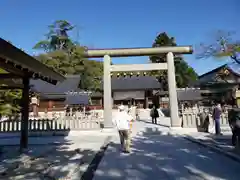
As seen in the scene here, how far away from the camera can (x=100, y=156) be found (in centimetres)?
648

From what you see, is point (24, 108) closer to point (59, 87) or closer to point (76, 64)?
point (59, 87)

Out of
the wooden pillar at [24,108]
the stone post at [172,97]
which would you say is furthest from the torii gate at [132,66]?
the wooden pillar at [24,108]

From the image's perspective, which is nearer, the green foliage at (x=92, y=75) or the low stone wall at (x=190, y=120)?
the low stone wall at (x=190, y=120)

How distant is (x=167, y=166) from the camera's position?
5238 millimetres

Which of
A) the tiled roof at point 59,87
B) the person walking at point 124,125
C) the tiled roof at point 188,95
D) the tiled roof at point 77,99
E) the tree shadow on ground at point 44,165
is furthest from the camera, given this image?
the tiled roof at point 59,87

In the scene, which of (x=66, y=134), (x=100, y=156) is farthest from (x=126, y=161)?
(x=66, y=134)

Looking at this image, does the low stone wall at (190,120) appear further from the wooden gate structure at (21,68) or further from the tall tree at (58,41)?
the tall tree at (58,41)

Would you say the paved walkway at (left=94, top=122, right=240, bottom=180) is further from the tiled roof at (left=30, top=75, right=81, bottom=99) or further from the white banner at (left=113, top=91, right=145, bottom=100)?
the white banner at (left=113, top=91, right=145, bottom=100)

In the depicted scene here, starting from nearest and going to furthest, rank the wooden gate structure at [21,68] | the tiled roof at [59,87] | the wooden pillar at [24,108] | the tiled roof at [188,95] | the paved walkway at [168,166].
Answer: the wooden gate structure at [21,68]
the paved walkway at [168,166]
the wooden pillar at [24,108]
the tiled roof at [188,95]
the tiled roof at [59,87]

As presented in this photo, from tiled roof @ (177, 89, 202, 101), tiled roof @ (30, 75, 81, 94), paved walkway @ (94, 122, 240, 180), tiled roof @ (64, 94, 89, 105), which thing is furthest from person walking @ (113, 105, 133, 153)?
tiled roof @ (30, 75, 81, 94)

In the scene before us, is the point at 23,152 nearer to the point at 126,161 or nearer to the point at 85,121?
the point at 126,161

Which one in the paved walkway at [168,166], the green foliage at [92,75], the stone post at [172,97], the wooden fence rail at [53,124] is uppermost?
the green foliage at [92,75]

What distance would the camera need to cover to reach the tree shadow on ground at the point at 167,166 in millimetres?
4492

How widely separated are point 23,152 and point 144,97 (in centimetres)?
3284
